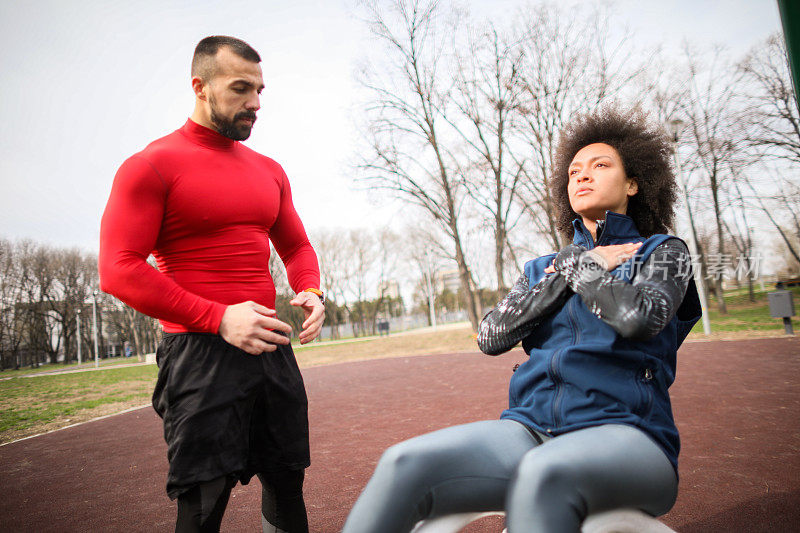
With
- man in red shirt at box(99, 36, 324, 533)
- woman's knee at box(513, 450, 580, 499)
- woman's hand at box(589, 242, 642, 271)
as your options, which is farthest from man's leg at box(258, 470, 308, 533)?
woman's hand at box(589, 242, 642, 271)

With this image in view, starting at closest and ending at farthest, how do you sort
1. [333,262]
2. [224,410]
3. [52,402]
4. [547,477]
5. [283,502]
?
[547,477] → [224,410] → [283,502] → [52,402] → [333,262]

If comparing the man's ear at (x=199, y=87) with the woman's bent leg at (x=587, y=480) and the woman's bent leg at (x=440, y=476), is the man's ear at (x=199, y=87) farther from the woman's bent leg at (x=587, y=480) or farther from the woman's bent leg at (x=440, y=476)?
the woman's bent leg at (x=587, y=480)

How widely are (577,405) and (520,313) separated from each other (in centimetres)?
38

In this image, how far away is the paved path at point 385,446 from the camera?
117 inches

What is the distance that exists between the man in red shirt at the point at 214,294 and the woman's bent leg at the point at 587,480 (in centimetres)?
88

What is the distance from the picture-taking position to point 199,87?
1.74 meters

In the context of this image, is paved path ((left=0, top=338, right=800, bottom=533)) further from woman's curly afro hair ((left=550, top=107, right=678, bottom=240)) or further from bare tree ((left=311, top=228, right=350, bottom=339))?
bare tree ((left=311, top=228, right=350, bottom=339))

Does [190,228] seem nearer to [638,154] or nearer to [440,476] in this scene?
[440,476]

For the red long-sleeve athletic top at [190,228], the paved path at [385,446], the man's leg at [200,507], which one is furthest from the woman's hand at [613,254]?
the paved path at [385,446]

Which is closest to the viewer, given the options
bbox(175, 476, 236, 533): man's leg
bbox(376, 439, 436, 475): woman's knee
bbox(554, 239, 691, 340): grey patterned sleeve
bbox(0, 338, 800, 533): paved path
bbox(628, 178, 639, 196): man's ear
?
bbox(376, 439, 436, 475): woman's knee

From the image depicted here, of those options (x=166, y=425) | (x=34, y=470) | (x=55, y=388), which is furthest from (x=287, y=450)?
(x=55, y=388)

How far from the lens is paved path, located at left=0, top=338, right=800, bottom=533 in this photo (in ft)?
9.71

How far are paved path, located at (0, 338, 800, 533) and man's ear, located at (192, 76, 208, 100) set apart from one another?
266 cm

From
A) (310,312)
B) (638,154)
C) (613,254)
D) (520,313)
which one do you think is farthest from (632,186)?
(310,312)
